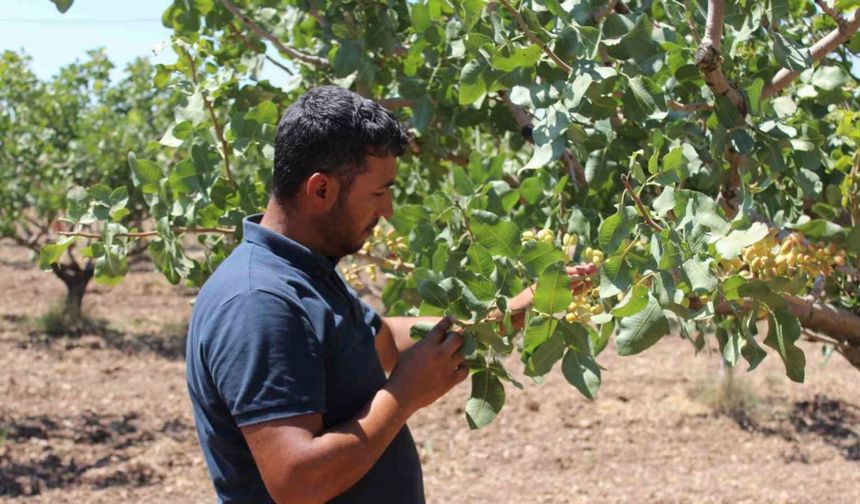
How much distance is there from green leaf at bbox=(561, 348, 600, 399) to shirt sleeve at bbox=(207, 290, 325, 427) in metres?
0.39

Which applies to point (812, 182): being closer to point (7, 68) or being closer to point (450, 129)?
point (450, 129)

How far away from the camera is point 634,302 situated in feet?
4.89

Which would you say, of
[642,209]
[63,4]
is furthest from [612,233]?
[63,4]

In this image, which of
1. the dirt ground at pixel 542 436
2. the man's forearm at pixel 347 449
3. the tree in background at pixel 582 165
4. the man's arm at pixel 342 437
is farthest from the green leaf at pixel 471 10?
the dirt ground at pixel 542 436

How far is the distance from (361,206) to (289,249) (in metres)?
0.14

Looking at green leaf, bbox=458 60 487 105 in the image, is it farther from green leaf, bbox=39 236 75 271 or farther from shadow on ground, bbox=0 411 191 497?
shadow on ground, bbox=0 411 191 497

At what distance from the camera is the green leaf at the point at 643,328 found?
1489 millimetres

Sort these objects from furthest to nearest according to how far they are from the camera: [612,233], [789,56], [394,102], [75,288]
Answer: [75,288] < [394,102] < [789,56] < [612,233]

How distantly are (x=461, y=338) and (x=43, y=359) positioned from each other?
812 centimetres

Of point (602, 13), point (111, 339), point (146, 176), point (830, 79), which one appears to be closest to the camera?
point (602, 13)

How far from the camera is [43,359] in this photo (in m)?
9.01

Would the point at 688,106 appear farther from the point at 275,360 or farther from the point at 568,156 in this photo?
the point at 275,360

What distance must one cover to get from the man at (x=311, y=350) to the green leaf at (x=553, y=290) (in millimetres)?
183

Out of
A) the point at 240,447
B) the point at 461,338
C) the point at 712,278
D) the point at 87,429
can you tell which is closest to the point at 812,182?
the point at 712,278
